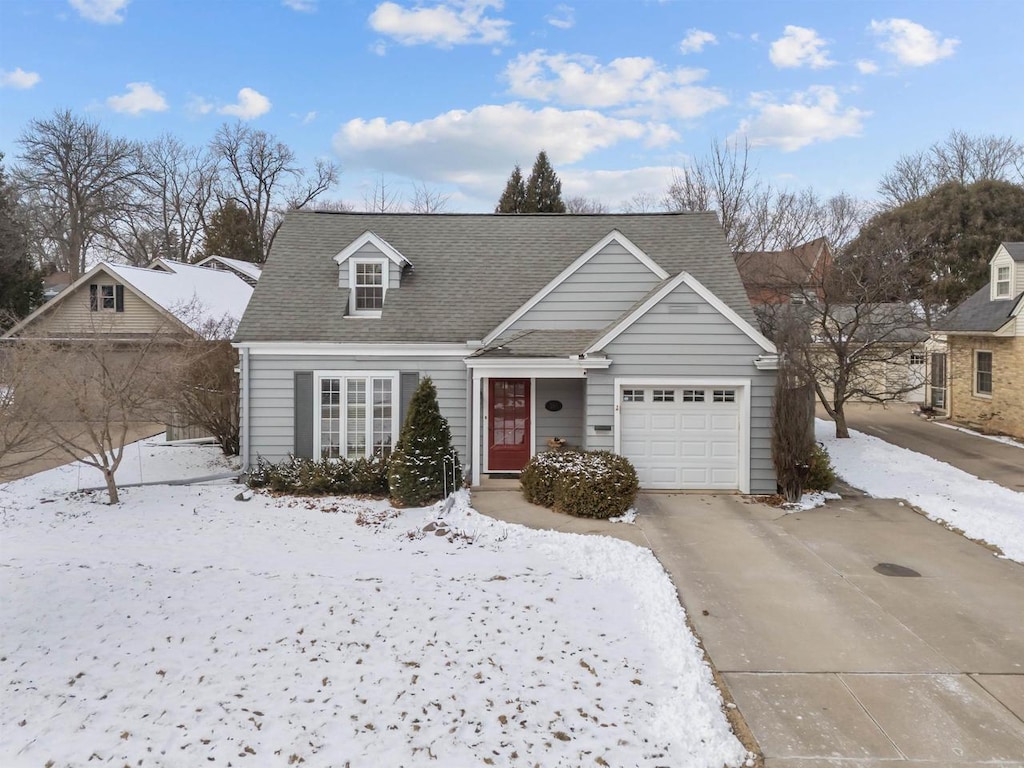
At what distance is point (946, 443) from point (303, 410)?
17560 millimetres

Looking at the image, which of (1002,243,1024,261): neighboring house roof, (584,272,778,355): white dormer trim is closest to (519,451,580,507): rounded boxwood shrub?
Answer: (584,272,778,355): white dormer trim

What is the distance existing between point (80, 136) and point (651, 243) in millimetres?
37503

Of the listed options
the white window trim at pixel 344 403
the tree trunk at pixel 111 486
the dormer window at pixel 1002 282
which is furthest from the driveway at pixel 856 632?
the dormer window at pixel 1002 282

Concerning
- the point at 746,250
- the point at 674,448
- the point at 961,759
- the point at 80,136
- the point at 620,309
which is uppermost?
the point at 80,136

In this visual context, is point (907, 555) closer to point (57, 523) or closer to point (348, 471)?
point (348, 471)

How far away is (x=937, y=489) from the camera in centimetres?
1299

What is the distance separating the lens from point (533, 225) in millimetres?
16906

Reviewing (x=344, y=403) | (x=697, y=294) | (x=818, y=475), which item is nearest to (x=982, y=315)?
(x=818, y=475)

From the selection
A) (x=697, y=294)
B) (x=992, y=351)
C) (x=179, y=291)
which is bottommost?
(x=992, y=351)

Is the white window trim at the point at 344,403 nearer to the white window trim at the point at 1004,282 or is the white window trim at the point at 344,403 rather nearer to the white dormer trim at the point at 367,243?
the white dormer trim at the point at 367,243

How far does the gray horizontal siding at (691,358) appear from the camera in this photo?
1246 cm

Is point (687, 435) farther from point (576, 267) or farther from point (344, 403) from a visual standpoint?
point (344, 403)

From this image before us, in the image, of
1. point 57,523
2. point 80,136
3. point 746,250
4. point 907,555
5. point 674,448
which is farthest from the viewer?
point 80,136

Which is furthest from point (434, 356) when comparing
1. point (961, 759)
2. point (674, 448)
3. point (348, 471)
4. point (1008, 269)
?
point (1008, 269)
